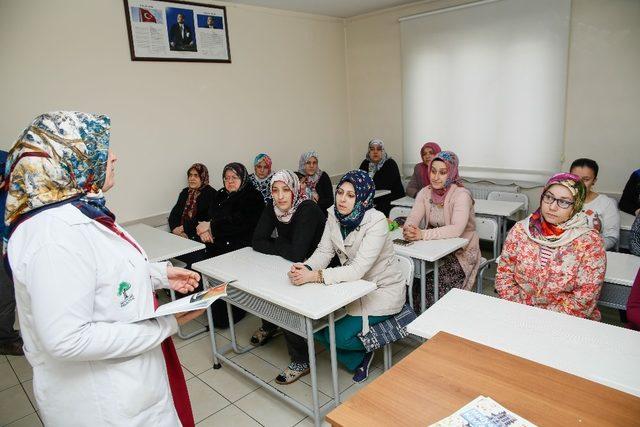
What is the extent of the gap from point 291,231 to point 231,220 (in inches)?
37.7

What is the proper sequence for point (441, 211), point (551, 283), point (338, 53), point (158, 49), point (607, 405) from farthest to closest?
point (338, 53)
point (158, 49)
point (441, 211)
point (551, 283)
point (607, 405)

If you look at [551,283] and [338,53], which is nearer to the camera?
[551,283]

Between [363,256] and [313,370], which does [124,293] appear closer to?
[313,370]

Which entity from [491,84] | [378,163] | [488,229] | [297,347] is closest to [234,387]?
[297,347]

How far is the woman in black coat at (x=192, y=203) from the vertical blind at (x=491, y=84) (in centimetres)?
262

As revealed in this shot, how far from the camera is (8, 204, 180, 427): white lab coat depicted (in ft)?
3.53

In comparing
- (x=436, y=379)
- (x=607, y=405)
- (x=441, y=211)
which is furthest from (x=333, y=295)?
(x=441, y=211)

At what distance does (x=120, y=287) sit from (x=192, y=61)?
3.48 m

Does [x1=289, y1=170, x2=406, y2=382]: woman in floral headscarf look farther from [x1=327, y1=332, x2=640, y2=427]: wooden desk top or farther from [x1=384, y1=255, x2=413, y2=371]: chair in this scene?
[x1=327, y1=332, x2=640, y2=427]: wooden desk top

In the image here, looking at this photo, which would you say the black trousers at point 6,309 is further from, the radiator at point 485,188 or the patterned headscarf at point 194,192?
the radiator at point 485,188

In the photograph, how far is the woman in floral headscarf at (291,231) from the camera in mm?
2648

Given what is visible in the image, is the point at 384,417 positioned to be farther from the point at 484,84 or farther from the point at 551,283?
the point at 484,84

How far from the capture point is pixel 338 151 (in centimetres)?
587

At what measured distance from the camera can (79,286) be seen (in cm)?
110
